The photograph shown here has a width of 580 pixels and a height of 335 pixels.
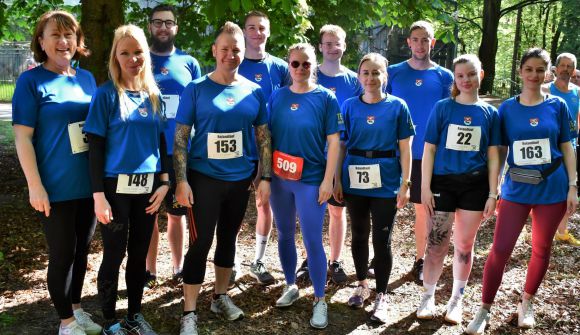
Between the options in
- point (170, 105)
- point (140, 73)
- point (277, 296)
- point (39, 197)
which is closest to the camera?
point (39, 197)

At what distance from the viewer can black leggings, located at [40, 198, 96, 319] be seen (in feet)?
10.7

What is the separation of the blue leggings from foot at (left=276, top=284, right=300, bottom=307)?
300 mm

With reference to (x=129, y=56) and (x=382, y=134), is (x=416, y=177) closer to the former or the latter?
(x=382, y=134)

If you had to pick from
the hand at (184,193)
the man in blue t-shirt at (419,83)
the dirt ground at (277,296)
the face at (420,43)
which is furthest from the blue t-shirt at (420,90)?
the hand at (184,193)

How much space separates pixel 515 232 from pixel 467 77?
1.09m

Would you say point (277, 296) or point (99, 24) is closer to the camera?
point (277, 296)

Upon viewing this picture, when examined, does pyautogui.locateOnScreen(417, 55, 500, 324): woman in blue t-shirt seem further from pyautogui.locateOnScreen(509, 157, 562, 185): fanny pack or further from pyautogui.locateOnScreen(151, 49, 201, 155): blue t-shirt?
pyautogui.locateOnScreen(151, 49, 201, 155): blue t-shirt

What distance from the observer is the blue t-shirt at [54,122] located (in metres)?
3.12

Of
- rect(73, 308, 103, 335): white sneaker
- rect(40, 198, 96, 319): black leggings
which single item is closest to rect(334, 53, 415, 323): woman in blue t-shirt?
rect(40, 198, 96, 319): black leggings

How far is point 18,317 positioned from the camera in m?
3.92

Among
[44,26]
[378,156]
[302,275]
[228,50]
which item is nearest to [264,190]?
[378,156]

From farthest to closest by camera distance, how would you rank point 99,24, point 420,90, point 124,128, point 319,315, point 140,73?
1. point 99,24
2. point 420,90
3. point 319,315
4. point 140,73
5. point 124,128

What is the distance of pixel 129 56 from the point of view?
3279mm

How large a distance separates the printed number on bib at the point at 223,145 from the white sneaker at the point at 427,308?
179 centimetres
